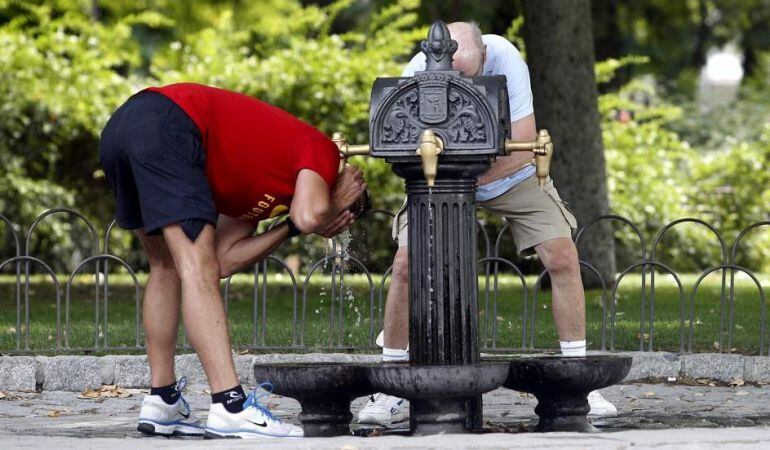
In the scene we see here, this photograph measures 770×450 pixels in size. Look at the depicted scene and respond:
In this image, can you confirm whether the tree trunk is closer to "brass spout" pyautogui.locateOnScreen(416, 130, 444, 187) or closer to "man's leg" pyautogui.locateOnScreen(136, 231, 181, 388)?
"man's leg" pyautogui.locateOnScreen(136, 231, 181, 388)

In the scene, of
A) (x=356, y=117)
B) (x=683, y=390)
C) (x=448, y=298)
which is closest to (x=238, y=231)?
(x=448, y=298)

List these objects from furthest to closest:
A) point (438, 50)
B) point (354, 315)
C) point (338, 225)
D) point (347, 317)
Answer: point (354, 315) → point (347, 317) → point (338, 225) → point (438, 50)

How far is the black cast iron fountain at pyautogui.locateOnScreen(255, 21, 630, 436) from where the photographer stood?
17.0 ft

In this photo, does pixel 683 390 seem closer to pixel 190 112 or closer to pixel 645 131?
pixel 190 112

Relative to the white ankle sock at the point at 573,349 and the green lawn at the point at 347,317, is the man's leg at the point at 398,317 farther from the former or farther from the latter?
the white ankle sock at the point at 573,349

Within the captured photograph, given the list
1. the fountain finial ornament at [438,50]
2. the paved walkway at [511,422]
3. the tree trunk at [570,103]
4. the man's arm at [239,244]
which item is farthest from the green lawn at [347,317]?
the fountain finial ornament at [438,50]

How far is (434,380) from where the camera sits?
508 centimetres

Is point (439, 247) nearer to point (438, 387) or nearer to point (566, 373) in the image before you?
point (438, 387)

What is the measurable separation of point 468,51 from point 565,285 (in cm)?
125

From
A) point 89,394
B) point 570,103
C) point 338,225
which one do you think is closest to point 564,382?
point 338,225

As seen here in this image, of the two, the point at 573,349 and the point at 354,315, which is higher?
the point at 354,315

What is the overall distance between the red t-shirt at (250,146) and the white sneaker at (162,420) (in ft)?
2.92

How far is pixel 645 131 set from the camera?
17.2m

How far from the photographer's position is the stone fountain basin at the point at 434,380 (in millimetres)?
5078
